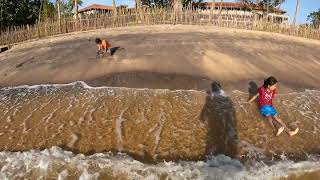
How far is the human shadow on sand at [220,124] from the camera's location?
266 inches

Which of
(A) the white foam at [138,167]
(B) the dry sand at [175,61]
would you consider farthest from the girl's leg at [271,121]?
(B) the dry sand at [175,61]

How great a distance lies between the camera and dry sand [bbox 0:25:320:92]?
11.1 m

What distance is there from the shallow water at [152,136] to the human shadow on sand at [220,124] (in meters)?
0.02

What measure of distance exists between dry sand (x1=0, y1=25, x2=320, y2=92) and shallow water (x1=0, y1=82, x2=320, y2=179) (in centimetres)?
116

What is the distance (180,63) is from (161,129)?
5.23m

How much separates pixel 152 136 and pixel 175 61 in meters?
5.79

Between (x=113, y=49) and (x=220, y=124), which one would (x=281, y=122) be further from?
(x=113, y=49)

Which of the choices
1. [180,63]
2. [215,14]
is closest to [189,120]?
Answer: [180,63]

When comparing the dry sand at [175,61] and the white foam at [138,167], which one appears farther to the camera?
the dry sand at [175,61]

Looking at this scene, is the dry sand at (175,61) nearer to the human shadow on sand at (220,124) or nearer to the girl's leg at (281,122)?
the human shadow on sand at (220,124)

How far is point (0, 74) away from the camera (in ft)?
42.8

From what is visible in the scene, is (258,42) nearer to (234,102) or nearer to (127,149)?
(234,102)

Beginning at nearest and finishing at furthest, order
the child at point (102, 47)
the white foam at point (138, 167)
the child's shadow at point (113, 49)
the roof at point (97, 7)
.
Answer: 1. the white foam at point (138, 167)
2. the child at point (102, 47)
3. the child's shadow at point (113, 49)
4. the roof at point (97, 7)

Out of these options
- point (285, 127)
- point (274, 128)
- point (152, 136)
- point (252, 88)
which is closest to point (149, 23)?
point (252, 88)
